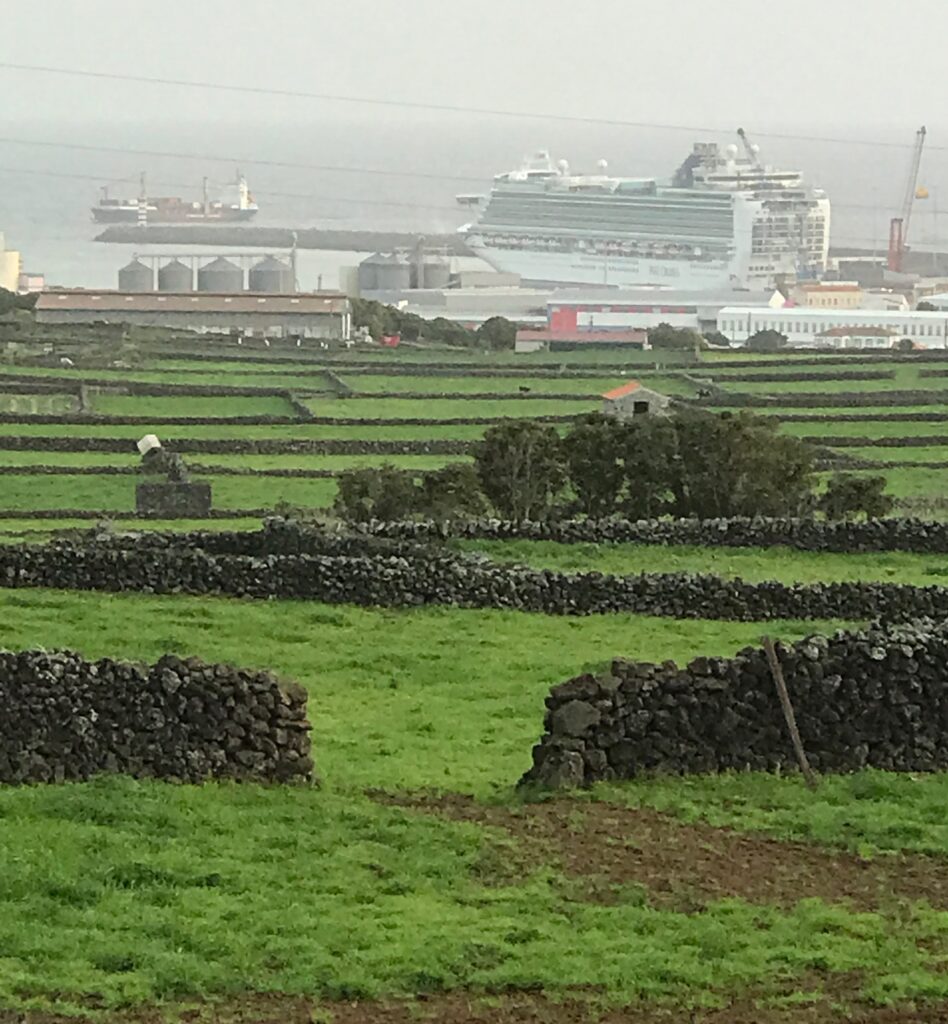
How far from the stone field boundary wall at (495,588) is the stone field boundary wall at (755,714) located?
25.7 feet

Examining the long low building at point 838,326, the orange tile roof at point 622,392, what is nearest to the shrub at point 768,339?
the long low building at point 838,326

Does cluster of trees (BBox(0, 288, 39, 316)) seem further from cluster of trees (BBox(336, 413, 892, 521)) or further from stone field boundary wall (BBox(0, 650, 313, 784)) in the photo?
stone field boundary wall (BBox(0, 650, 313, 784))

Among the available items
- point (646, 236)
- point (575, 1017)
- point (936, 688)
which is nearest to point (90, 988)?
point (575, 1017)

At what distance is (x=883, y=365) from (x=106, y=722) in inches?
2340

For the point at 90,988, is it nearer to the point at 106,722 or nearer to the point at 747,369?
the point at 106,722

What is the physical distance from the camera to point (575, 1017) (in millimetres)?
10383

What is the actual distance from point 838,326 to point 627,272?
2140 inches

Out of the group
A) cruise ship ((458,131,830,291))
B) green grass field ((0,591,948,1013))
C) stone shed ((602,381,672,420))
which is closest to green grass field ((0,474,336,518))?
stone shed ((602,381,672,420))

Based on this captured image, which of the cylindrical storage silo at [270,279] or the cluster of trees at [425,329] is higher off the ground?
the cylindrical storage silo at [270,279]

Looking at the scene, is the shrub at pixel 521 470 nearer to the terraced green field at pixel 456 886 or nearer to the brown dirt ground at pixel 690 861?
the terraced green field at pixel 456 886

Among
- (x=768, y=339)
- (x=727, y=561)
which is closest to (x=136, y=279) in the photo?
(x=768, y=339)

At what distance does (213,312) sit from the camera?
335ft

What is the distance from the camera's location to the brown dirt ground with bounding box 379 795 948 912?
1245 centimetres

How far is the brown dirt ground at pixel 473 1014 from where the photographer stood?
33.8 ft
